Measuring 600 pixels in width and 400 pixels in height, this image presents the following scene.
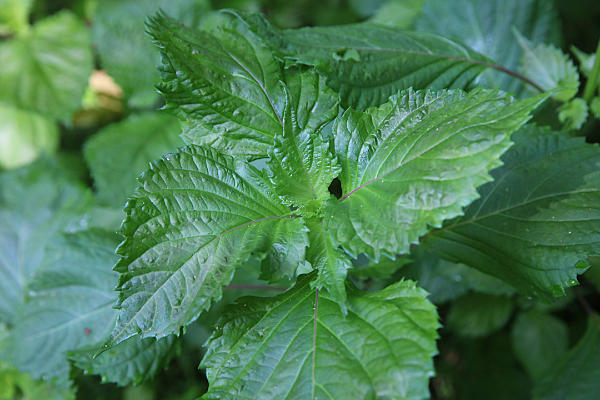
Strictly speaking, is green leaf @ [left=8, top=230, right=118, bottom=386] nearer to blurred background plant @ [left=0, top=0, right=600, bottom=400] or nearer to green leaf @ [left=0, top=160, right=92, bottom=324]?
blurred background plant @ [left=0, top=0, right=600, bottom=400]

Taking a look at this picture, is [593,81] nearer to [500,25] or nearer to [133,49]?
[500,25]

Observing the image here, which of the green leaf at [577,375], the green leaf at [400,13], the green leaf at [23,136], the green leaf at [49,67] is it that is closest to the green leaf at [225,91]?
the green leaf at [400,13]

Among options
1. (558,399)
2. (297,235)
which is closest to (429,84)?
(297,235)

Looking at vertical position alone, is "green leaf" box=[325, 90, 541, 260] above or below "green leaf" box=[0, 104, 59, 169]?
below

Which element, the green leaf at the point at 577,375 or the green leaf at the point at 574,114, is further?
the green leaf at the point at 577,375

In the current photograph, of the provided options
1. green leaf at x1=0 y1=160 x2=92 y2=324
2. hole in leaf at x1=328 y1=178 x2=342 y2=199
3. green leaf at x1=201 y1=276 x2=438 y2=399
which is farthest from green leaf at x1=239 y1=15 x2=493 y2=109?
green leaf at x1=0 y1=160 x2=92 y2=324

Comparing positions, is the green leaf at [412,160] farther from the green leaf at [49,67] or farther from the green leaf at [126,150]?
the green leaf at [49,67]

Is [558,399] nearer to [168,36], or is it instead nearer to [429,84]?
[429,84]
